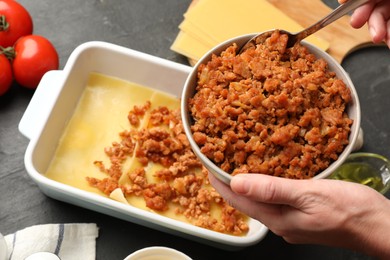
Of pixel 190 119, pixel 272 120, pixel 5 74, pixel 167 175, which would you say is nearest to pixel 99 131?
pixel 167 175

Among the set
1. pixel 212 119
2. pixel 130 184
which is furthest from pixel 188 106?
pixel 130 184

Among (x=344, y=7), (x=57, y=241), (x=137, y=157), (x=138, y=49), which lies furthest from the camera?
(x=138, y=49)

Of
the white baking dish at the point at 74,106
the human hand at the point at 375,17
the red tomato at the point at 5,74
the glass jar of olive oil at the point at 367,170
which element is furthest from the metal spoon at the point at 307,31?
the red tomato at the point at 5,74

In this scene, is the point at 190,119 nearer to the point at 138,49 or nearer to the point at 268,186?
the point at 268,186

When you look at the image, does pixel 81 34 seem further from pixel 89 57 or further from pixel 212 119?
pixel 212 119

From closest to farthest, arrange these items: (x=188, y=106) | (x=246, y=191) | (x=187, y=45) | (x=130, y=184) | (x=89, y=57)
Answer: (x=246, y=191) < (x=188, y=106) < (x=130, y=184) < (x=89, y=57) < (x=187, y=45)

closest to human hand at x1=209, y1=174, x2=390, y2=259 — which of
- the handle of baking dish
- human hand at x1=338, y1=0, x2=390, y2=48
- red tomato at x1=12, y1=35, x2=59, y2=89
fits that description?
human hand at x1=338, y1=0, x2=390, y2=48

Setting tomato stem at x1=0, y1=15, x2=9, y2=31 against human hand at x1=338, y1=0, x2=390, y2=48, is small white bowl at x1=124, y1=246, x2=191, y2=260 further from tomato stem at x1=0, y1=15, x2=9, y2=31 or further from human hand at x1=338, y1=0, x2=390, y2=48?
tomato stem at x1=0, y1=15, x2=9, y2=31
